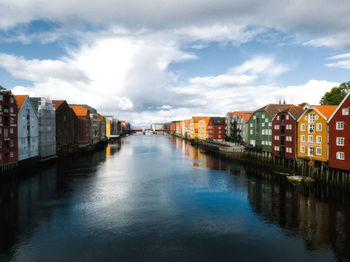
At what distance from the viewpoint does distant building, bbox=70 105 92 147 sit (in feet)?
316

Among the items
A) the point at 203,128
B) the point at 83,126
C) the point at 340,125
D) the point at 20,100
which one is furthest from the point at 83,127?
the point at 340,125

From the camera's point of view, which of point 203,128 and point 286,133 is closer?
point 286,133

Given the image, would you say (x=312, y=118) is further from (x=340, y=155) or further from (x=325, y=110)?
(x=340, y=155)

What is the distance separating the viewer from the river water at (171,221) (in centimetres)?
1786

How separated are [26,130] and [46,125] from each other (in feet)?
36.4

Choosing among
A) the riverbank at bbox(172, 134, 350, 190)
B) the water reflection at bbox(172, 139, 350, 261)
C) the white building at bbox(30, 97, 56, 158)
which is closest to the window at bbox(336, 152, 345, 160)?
the riverbank at bbox(172, 134, 350, 190)

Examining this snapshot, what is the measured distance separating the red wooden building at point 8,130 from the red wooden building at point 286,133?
58441 mm

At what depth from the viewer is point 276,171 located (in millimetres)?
→ 49156

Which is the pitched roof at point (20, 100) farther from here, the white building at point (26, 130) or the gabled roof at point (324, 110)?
the gabled roof at point (324, 110)

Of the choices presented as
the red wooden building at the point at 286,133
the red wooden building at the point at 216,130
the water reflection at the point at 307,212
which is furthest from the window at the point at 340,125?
the red wooden building at the point at 216,130

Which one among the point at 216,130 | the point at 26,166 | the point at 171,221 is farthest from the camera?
the point at 216,130

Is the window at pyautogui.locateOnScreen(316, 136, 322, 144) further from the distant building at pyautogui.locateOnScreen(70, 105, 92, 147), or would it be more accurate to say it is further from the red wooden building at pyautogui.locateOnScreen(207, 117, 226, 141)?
the distant building at pyautogui.locateOnScreen(70, 105, 92, 147)

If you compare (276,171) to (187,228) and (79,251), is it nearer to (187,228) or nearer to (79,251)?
(187,228)

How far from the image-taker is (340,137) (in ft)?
122
